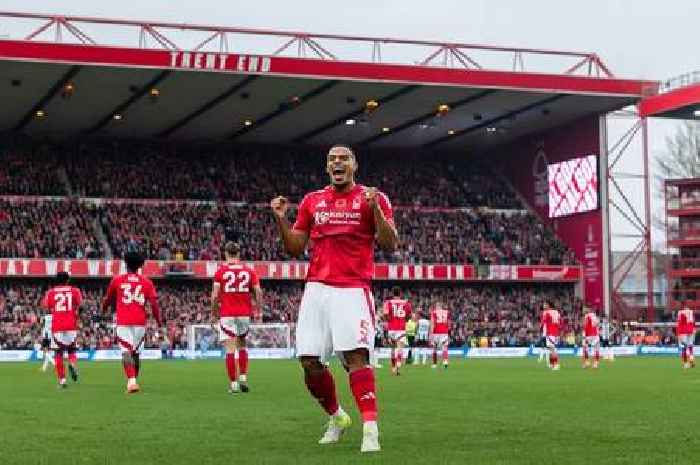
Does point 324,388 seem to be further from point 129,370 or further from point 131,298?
point 131,298

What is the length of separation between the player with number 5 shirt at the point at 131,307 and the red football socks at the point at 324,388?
8750 mm

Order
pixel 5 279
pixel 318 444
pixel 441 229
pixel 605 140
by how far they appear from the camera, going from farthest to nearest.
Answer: pixel 441 229 → pixel 605 140 → pixel 5 279 → pixel 318 444

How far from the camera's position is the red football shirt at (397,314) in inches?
1240

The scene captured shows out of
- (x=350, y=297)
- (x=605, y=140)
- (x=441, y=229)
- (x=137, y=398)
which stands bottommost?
(x=137, y=398)

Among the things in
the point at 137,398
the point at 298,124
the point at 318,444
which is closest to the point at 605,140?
the point at 298,124

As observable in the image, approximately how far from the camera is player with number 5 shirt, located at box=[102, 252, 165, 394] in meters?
18.5

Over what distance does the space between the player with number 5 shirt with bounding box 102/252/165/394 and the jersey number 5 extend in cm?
117

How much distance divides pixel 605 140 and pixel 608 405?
44.0 metres

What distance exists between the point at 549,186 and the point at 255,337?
20152 mm

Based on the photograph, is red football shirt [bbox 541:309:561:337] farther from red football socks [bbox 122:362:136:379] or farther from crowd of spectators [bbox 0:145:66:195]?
crowd of spectators [bbox 0:145:66:195]

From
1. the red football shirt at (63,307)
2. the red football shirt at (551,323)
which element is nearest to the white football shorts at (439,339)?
the red football shirt at (551,323)

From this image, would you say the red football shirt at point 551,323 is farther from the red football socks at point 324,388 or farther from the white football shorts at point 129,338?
the red football socks at point 324,388

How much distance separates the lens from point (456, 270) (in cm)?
5878

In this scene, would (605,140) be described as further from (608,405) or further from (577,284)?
(608,405)
